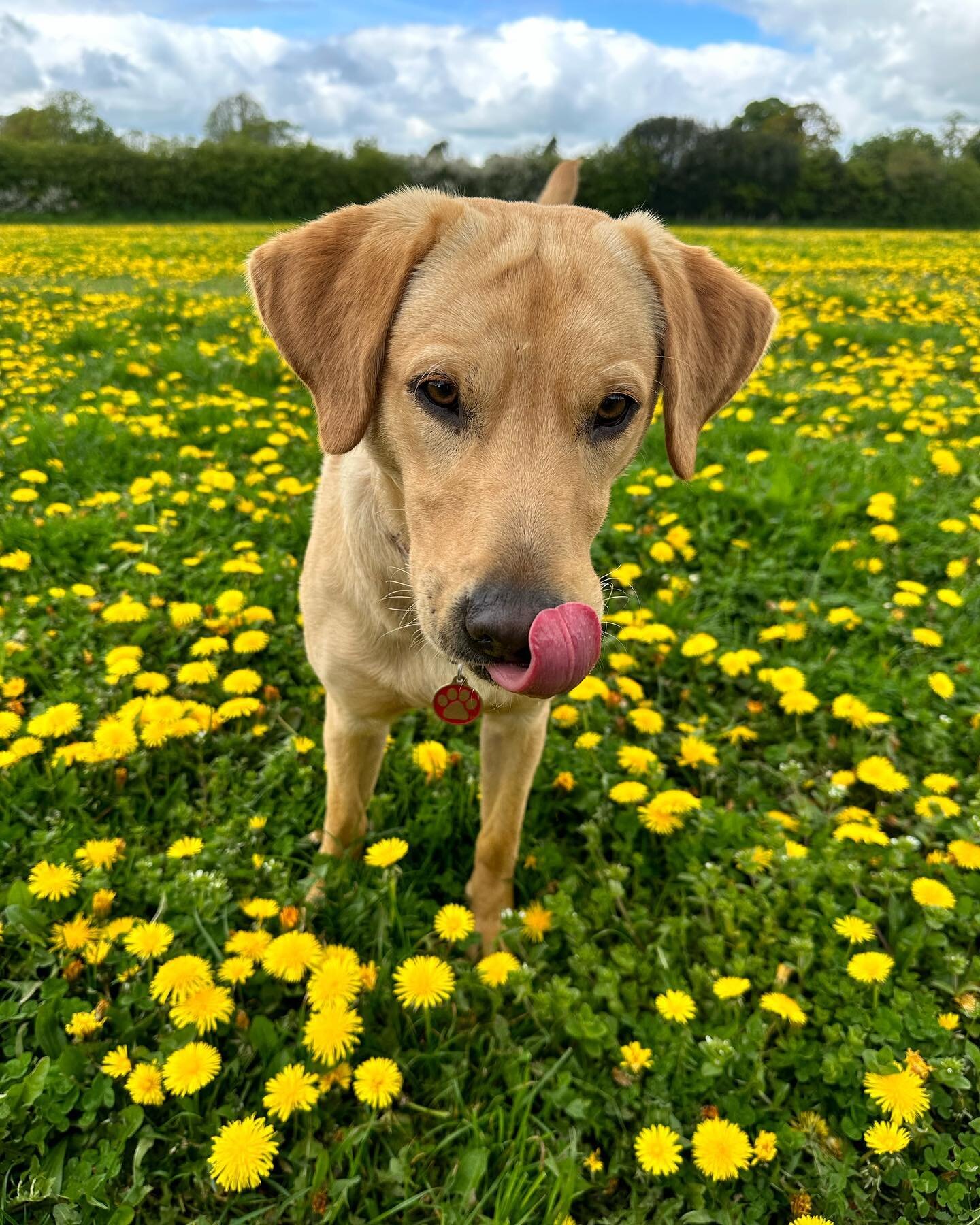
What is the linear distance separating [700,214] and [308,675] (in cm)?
4921

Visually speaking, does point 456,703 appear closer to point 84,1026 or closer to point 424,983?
point 424,983

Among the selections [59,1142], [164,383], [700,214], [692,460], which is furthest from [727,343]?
[700,214]

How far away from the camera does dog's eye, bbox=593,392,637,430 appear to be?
1.92 meters

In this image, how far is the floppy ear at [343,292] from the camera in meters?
1.97

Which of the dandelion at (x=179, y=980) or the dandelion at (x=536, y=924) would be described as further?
the dandelion at (x=536, y=924)

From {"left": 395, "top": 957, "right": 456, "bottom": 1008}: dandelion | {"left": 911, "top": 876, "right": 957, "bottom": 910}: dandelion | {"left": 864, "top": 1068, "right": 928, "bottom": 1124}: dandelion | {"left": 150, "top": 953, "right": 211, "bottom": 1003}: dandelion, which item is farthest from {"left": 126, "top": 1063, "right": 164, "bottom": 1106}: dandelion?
{"left": 911, "top": 876, "right": 957, "bottom": 910}: dandelion

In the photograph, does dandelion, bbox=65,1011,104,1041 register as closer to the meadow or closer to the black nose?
the meadow

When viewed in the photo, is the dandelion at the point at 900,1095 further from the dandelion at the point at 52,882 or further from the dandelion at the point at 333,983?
the dandelion at the point at 52,882

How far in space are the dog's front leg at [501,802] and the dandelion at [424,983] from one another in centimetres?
56

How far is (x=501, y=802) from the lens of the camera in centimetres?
240

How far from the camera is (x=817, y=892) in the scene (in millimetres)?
2338

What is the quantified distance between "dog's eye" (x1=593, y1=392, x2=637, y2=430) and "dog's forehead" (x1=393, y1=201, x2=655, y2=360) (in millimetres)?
108

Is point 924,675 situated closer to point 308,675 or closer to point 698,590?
point 698,590

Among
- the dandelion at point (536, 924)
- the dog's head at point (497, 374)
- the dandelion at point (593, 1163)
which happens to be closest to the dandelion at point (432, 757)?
the dandelion at point (536, 924)
